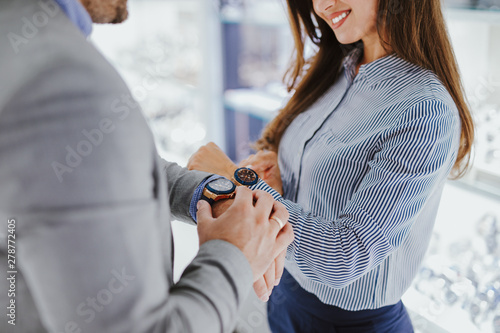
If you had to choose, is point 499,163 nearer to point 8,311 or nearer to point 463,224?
point 463,224

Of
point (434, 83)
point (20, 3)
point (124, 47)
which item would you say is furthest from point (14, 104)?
point (124, 47)

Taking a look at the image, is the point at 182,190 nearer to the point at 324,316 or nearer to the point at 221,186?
the point at 221,186

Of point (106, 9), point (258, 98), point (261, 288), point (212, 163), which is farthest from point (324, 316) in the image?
point (258, 98)

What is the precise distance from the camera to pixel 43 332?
0.57 m

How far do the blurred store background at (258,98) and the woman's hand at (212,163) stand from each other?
83cm

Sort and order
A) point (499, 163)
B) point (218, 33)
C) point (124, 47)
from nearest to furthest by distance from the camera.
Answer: point (499, 163)
point (218, 33)
point (124, 47)

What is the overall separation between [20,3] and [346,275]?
727 mm

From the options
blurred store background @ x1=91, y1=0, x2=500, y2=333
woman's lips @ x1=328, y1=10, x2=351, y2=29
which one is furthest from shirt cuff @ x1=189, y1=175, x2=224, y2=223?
blurred store background @ x1=91, y1=0, x2=500, y2=333

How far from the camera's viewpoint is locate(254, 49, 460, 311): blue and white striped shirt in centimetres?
88

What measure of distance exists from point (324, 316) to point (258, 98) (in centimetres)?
177

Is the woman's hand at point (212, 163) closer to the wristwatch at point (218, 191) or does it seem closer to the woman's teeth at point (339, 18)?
the wristwatch at point (218, 191)

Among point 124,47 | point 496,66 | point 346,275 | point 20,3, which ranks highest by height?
point 20,3

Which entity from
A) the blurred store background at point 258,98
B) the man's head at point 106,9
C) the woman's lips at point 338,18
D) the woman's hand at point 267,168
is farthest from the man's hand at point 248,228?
the blurred store background at point 258,98

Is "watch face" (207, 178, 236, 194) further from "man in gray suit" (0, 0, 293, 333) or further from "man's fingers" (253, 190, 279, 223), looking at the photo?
"man in gray suit" (0, 0, 293, 333)
